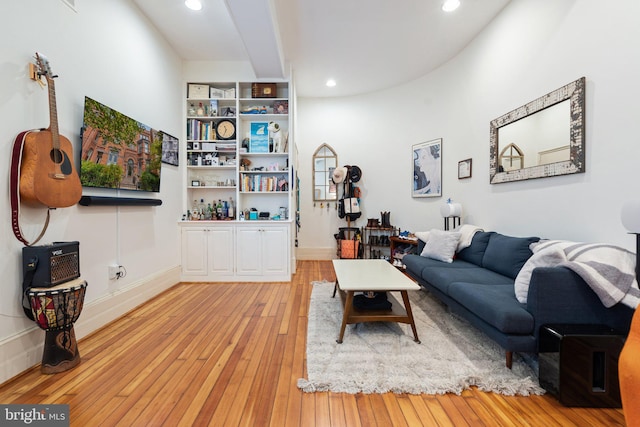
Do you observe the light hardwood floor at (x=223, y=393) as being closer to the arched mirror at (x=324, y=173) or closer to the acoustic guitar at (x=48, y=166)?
the acoustic guitar at (x=48, y=166)

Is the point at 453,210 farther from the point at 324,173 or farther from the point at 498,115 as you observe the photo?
the point at 324,173

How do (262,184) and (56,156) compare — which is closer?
(56,156)

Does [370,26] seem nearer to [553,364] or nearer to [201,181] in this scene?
[201,181]

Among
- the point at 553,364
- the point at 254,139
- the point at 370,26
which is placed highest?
the point at 370,26

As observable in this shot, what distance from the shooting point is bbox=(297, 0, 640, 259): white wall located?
1.90m

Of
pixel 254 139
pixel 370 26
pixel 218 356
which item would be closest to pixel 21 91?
pixel 218 356

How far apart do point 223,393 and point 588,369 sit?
204 cm

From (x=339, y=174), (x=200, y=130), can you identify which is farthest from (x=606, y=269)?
(x=200, y=130)

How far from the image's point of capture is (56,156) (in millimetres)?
1851

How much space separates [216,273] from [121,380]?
221 centimetres

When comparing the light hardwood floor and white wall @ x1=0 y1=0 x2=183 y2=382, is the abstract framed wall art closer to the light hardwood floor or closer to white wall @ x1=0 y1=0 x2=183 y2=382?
the light hardwood floor

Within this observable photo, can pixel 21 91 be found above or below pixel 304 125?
below

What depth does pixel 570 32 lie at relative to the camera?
2.22m

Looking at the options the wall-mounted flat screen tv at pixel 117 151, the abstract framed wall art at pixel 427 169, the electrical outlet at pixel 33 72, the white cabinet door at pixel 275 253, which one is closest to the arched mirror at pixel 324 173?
the abstract framed wall art at pixel 427 169
